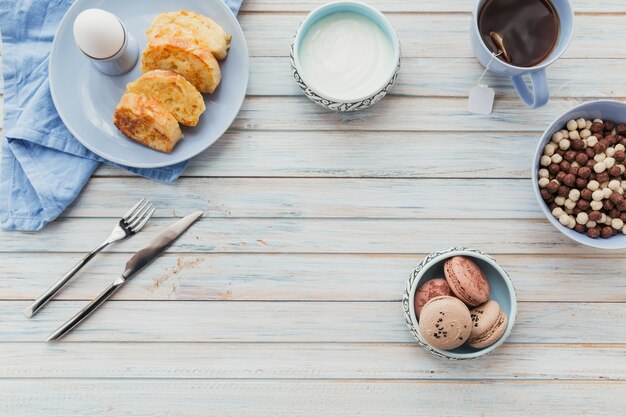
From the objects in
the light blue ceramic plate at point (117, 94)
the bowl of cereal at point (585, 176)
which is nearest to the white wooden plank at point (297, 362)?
Answer: the bowl of cereal at point (585, 176)

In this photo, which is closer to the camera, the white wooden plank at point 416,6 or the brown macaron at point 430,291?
the brown macaron at point 430,291

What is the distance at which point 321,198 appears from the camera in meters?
1.05

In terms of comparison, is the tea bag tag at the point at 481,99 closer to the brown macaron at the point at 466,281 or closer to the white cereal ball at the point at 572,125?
the white cereal ball at the point at 572,125

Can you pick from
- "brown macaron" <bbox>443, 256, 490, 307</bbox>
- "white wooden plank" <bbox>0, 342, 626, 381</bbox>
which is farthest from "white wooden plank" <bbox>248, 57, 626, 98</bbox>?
"white wooden plank" <bbox>0, 342, 626, 381</bbox>

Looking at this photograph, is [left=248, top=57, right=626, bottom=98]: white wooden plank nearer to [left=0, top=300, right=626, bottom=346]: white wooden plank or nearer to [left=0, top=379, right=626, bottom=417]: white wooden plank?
[left=0, top=300, right=626, bottom=346]: white wooden plank

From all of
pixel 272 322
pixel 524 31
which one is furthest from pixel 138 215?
pixel 524 31

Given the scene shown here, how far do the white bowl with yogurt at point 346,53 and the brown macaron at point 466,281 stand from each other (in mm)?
297

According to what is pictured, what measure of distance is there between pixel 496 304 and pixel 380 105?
394mm

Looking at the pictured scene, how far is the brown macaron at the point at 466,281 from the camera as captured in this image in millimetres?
923

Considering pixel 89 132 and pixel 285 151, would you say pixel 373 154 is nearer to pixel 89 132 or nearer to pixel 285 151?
pixel 285 151

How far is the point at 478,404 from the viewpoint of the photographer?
1039 millimetres

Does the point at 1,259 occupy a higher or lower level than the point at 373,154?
lower

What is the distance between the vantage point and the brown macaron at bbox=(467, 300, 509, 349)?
0.92 metres

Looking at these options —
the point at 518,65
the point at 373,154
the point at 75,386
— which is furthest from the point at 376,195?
the point at 75,386
